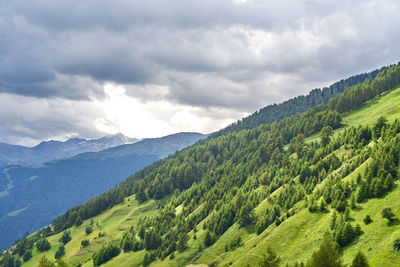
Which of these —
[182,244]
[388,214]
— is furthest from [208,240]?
[388,214]

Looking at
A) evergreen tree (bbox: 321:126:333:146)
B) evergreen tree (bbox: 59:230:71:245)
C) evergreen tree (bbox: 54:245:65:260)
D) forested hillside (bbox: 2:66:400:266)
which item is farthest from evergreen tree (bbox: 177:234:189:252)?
evergreen tree (bbox: 59:230:71:245)

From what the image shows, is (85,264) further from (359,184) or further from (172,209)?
(359,184)

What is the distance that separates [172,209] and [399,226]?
151 m

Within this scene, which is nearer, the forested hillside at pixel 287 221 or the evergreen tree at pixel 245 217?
the forested hillside at pixel 287 221

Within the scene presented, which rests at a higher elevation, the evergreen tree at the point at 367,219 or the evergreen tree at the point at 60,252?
the evergreen tree at the point at 367,219

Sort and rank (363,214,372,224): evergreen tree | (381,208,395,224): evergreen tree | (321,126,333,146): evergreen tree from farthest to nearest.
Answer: (321,126,333,146): evergreen tree
(363,214,372,224): evergreen tree
(381,208,395,224): evergreen tree

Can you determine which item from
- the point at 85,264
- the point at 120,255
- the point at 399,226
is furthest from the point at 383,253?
the point at 85,264

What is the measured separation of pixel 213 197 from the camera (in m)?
178

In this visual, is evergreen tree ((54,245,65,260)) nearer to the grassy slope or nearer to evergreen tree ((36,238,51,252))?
evergreen tree ((36,238,51,252))

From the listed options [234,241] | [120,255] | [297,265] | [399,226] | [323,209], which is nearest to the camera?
[399,226]

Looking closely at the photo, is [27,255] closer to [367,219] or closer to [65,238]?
[65,238]

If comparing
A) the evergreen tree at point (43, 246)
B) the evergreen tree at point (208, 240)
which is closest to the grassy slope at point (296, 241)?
the evergreen tree at point (208, 240)

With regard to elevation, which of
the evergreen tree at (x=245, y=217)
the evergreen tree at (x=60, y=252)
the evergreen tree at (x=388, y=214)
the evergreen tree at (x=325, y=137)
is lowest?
the evergreen tree at (x=60, y=252)

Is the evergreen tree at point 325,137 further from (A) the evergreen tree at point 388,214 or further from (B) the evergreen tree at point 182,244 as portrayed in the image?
(A) the evergreen tree at point 388,214
